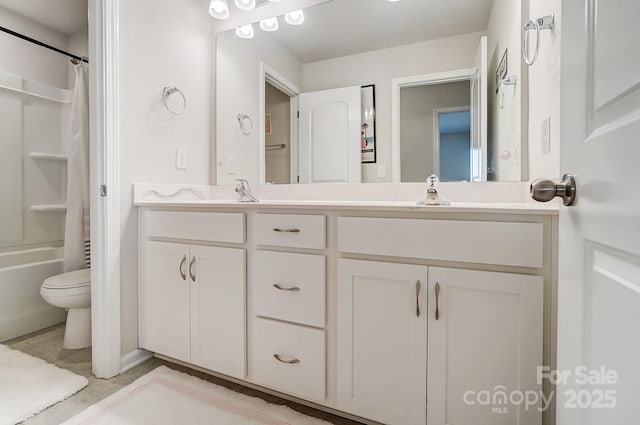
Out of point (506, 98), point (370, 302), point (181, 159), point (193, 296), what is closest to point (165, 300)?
point (193, 296)

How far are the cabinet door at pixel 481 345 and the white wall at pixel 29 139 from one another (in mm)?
2988

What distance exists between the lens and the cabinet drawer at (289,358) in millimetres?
1229

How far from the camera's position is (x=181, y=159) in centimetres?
196

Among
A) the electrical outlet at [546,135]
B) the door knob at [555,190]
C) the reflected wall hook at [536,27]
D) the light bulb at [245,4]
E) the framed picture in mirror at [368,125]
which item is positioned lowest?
the door knob at [555,190]

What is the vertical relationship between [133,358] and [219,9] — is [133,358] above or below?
below

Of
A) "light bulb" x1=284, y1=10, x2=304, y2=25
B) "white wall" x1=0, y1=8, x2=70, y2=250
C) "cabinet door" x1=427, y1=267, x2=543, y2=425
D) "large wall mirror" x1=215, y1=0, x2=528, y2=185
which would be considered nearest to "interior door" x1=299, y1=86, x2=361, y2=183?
"large wall mirror" x1=215, y1=0, x2=528, y2=185

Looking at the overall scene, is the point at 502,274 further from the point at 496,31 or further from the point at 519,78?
the point at 496,31

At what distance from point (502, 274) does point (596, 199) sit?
545 mm

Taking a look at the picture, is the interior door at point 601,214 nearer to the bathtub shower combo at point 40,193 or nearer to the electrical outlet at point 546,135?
the electrical outlet at point 546,135

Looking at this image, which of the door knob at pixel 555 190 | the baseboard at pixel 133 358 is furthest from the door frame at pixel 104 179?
the door knob at pixel 555 190

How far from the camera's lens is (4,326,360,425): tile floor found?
128cm

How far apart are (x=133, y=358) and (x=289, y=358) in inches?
38.0

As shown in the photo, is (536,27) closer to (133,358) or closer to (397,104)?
(397,104)

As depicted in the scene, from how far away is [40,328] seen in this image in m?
2.16
